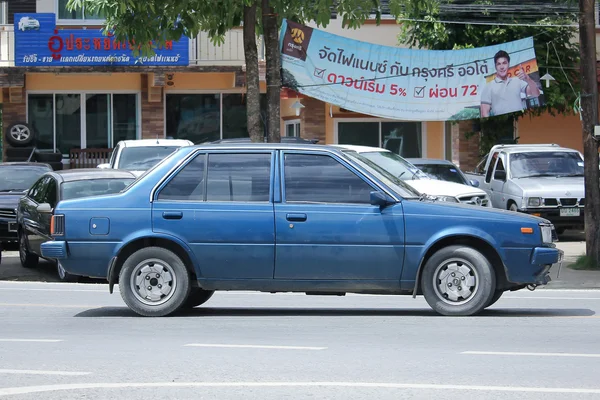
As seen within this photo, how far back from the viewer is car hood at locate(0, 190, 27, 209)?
19.7m

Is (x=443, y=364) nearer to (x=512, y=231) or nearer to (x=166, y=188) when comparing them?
(x=512, y=231)

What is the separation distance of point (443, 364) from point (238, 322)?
3.02m

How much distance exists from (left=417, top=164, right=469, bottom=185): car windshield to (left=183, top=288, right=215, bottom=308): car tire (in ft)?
35.6

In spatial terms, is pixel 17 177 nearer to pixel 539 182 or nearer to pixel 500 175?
pixel 500 175

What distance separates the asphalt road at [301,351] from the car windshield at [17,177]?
8457mm

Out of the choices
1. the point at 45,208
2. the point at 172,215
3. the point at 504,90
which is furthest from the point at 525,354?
the point at 504,90

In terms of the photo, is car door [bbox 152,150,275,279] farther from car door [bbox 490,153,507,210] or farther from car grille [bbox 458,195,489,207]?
→ car door [bbox 490,153,507,210]

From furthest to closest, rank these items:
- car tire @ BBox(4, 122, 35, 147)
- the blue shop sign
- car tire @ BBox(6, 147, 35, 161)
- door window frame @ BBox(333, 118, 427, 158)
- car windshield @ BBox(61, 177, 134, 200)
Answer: door window frame @ BBox(333, 118, 427, 158), car tire @ BBox(4, 122, 35, 147), car tire @ BBox(6, 147, 35, 161), the blue shop sign, car windshield @ BBox(61, 177, 134, 200)

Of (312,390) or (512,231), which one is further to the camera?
(512,231)

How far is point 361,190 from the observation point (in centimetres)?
1090

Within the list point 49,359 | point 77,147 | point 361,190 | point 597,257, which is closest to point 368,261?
point 361,190

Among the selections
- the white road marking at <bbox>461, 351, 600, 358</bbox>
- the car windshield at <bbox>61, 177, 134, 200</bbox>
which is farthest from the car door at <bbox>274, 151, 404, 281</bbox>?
the car windshield at <bbox>61, 177, 134, 200</bbox>

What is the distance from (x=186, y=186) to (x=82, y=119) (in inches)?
778

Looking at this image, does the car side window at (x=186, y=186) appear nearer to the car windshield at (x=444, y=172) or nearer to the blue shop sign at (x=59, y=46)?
the car windshield at (x=444, y=172)
